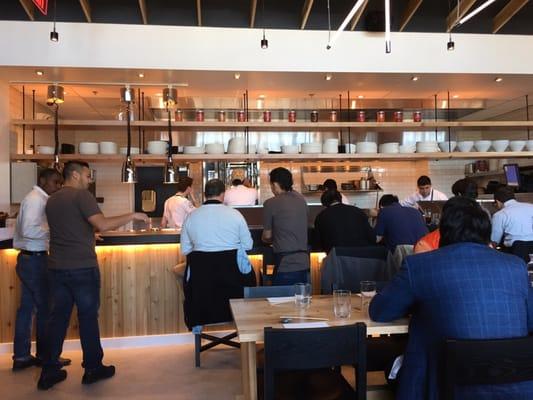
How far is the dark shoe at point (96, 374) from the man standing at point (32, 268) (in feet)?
1.58

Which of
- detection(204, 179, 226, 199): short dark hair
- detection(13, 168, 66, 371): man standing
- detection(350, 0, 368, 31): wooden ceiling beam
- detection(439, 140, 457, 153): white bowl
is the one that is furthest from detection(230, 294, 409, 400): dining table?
detection(439, 140, 457, 153): white bowl

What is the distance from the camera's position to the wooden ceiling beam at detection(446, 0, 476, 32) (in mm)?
4713

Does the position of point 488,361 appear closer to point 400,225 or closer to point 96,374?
point 400,225

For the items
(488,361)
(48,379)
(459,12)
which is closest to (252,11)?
(459,12)

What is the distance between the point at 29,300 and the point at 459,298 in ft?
11.4

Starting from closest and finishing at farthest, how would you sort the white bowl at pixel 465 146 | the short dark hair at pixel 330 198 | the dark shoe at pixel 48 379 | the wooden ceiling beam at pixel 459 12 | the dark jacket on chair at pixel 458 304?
the dark jacket on chair at pixel 458 304, the dark shoe at pixel 48 379, the short dark hair at pixel 330 198, the wooden ceiling beam at pixel 459 12, the white bowl at pixel 465 146

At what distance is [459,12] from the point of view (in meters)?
4.93

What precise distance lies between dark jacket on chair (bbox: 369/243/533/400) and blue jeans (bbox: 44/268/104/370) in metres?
2.45

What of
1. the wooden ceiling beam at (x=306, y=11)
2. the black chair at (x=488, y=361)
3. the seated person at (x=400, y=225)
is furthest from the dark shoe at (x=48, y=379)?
the wooden ceiling beam at (x=306, y=11)

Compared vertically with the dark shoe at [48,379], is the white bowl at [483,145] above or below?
above

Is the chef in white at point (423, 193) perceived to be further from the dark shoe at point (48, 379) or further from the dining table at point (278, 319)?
the dark shoe at point (48, 379)

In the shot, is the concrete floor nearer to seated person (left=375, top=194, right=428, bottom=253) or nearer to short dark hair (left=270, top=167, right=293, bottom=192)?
seated person (left=375, top=194, right=428, bottom=253)

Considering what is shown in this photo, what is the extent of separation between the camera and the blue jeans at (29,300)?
150 inches

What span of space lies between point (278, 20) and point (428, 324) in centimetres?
415
